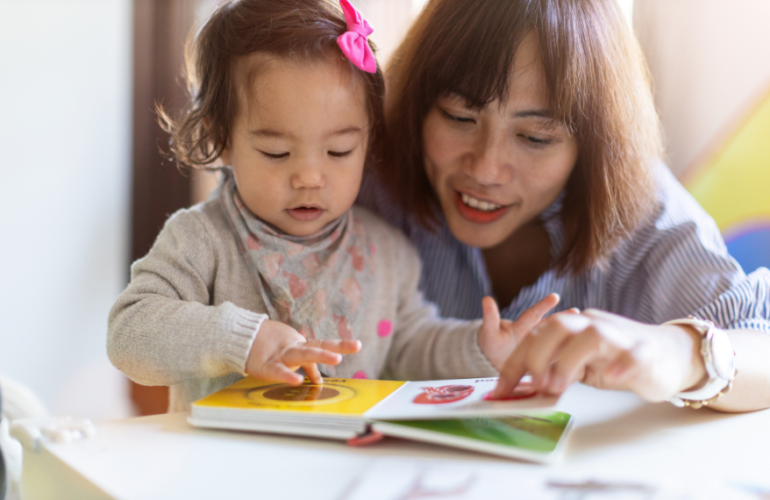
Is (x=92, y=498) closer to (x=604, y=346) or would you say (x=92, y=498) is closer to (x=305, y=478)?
(x=305, y=478)

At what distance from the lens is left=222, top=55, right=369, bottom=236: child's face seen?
0.88 m

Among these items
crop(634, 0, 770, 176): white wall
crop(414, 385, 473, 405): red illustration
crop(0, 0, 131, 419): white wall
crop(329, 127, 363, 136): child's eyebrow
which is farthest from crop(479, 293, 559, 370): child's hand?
crop(0, 0, 131, 419): white wall

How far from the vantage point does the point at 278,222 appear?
0.95 meters

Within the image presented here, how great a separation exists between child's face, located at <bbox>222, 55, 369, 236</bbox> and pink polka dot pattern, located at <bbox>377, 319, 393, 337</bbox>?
0.72 ft

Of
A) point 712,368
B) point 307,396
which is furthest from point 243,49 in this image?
point 712,368

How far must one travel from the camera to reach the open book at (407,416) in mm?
613

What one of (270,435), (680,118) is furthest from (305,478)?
(680,118)

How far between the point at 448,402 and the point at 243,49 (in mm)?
586

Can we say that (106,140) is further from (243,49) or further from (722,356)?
(722,356)

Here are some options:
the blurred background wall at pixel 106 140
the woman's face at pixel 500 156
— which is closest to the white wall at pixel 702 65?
the blurred background wall at pixel 106 140

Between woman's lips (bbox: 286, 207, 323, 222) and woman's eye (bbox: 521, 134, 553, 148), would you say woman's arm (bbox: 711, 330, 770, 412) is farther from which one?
woman's lips (bbox: 286, 207, 323, 222)

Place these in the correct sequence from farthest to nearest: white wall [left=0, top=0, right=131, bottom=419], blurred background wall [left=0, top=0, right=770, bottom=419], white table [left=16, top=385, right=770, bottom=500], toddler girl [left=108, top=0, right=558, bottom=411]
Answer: white wall [left=0, top=0, right=131, bottom=419] → blurred background wall [left=0, top=0, right=770, bottom=419] → toddler girl [left=108, top=0, right=558, bottom=411] → white table [left=16, top=385, right=770, bottom=500]

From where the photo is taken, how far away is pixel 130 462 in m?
0.60

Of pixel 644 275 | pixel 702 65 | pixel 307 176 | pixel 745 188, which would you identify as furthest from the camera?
pixel 702 65
